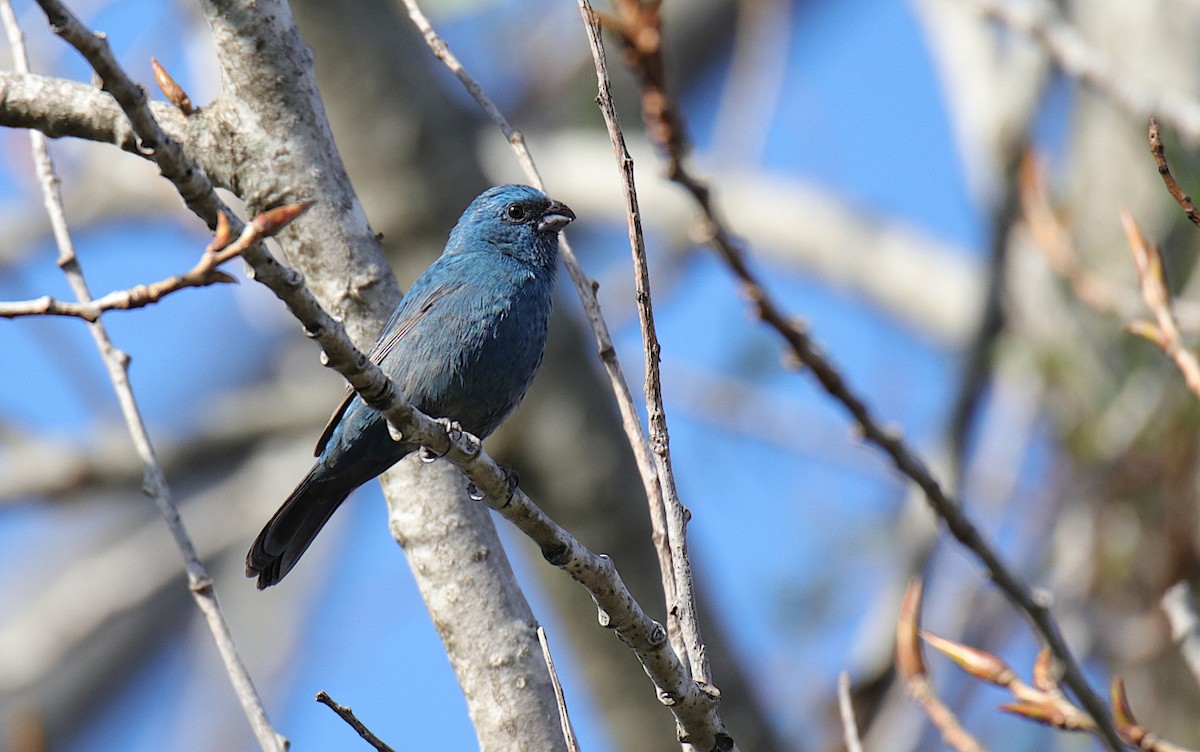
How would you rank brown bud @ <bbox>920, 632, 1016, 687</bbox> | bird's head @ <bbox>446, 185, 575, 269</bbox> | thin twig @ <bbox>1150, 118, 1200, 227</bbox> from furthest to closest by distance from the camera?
bird's head @ <bbox>446, 185, 575, 269</bbox> < brown bud @ <bbox>920, 632, 1016, 687</bbox> < thin twig @ <bbox>1150, 118, 1200, 227</bbox>

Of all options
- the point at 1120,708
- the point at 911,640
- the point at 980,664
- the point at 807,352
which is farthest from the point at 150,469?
the point at 1120,708

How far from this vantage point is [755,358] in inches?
297

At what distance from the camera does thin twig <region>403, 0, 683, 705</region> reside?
2.88 m

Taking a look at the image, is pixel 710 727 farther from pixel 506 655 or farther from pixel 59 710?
pixel 59 710

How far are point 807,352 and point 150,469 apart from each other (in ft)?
5.48

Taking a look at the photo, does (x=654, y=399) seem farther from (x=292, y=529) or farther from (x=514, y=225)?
(x=514, y=225)

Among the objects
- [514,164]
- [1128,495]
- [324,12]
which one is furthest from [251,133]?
[514,164]

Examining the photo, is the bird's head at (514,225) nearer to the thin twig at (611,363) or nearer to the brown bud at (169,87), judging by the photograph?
the thin twig at (611,363)

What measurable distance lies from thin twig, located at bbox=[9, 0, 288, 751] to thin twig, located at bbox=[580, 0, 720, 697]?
36.3 inches

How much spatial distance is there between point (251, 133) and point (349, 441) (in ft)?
3.40

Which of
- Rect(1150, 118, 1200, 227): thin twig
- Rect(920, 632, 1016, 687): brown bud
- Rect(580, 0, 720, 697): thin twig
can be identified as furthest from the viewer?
Rect(920, 632, 1016, 687): brown bud

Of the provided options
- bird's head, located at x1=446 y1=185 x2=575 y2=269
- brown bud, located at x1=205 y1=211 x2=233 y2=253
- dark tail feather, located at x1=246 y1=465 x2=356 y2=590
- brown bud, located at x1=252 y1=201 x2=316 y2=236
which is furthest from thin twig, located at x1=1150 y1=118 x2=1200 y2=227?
dark tail feather, located at x1=246 y1=465 x2=356 y2=590

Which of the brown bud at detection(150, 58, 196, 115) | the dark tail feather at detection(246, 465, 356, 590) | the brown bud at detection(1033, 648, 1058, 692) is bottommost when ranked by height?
the brown bud at detection(1033, 648, 1058, 692)

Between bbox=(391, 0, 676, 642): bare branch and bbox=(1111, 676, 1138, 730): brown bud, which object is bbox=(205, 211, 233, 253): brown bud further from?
bbox=(1111, 676, 1138, 730): brown bud
